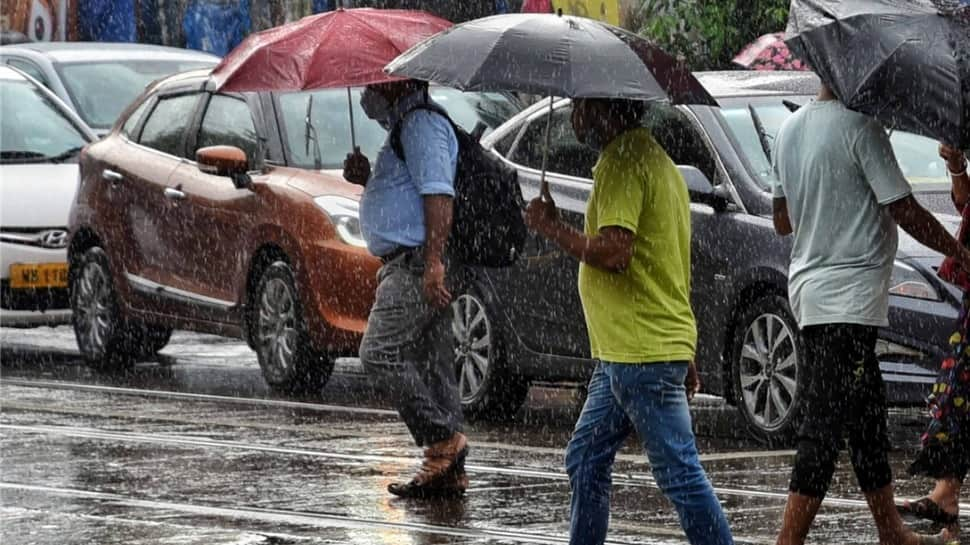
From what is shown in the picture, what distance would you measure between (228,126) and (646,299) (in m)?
7.48

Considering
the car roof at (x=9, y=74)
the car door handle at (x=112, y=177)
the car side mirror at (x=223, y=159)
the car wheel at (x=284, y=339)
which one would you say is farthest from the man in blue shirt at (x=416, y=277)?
the car roof at (x=9, y=74)

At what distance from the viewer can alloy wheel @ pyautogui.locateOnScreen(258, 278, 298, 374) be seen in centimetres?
1302

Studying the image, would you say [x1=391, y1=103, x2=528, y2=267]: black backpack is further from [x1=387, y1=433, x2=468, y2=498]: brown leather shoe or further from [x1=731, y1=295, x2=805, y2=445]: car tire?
[x1=731, y1=295, x2=805, y2=445]: car tire

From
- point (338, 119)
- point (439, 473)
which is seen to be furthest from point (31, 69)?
→ point (439, 473)

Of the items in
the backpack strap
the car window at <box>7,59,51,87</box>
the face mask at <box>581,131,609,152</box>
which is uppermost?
the face mask at <box>581,131,609,152</box>

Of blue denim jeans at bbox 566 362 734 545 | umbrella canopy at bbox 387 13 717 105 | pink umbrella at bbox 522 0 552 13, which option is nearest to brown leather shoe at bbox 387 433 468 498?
umbrella canopy at bbox 387 13 717 105

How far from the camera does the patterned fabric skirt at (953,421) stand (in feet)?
27.3

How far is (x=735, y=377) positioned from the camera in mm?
10836

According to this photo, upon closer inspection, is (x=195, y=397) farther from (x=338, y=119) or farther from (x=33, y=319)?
(x=33, y=319)

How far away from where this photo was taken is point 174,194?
13.8 m

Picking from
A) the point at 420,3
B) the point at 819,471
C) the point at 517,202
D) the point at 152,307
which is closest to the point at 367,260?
the point at 152,307

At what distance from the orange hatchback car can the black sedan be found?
948 millimetres

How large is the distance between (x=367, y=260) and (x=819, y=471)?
5547 millimetres

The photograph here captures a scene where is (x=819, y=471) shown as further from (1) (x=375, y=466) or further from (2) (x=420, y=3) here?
(2) (x=420, y=3)
